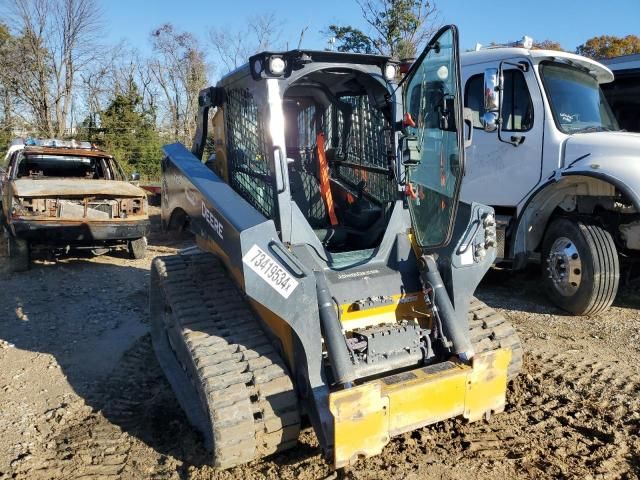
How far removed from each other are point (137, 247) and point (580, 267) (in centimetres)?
644

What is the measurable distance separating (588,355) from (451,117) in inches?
107

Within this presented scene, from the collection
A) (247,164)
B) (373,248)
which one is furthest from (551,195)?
(247,164)

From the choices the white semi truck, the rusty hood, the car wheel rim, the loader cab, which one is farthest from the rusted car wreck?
the car wheel rim

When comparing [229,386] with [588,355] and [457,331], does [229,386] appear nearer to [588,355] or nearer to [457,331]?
[457,331]

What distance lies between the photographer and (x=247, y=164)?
390 cm

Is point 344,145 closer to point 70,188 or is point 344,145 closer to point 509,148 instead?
point 509,148

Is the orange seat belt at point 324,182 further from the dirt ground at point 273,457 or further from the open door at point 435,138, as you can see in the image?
the dirt ground at point 273,457

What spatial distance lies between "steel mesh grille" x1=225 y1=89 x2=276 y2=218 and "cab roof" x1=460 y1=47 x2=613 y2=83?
11.1 feet

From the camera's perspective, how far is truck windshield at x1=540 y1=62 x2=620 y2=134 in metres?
5.84

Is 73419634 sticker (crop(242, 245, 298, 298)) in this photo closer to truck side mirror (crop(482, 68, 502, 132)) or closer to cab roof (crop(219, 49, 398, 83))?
cab roof (crop(219, 49, 398, 83))

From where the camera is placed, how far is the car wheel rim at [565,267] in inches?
216

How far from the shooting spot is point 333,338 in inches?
115

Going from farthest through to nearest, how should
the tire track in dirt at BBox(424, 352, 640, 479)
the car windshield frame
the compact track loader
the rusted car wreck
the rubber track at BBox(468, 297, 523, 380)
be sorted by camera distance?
the car windshield frame → the rusted car wreck → the rubber track at BBox(468, 297, 523, 380) → the tire track in dirt at BBox(424, 352, 640, 479) → the compact track loader

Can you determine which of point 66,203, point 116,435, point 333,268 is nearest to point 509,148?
point 333,268
